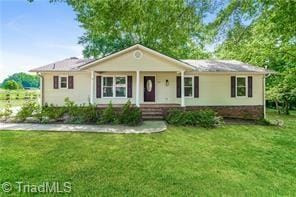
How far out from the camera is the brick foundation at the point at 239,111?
676 inches

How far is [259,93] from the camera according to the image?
57.5 feet

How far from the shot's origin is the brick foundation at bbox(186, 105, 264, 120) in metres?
17.2

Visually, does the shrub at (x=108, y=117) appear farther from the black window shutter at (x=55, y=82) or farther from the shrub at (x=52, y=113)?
the black window shutter at (x=55, y=82)

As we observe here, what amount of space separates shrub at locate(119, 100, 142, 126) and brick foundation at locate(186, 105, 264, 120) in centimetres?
476

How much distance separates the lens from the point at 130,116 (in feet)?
44.1

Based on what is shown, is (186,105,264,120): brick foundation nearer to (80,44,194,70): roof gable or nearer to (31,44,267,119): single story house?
(31,44,267,119): single story house

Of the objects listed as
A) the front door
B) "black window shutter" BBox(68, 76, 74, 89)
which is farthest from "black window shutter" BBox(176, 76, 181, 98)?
"black window shutter" BBox(68, 76, 74, 89)

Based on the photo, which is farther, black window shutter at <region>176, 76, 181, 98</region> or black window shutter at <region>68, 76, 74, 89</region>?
black window shutter at <region>68, 76, 74, 89</region>

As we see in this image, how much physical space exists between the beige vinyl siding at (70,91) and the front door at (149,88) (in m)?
3.76

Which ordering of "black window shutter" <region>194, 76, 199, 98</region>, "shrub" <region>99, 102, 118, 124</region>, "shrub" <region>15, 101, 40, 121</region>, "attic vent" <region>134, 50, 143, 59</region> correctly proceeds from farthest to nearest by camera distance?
"black window shutter" <region>194, 76, 199, 98</region>
"attic vent" <region>134, 50, 143, 59</region>
"shrub" <region>15, 101, 40, 121</region>
"shrub" <region>99, 102, 118, 124</region>

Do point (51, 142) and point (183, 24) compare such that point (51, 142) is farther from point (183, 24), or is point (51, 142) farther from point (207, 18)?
point (207, 18)

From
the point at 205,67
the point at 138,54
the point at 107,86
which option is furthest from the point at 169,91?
the point at 107,86

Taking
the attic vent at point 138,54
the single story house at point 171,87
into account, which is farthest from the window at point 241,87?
the attic vent at point 138,54

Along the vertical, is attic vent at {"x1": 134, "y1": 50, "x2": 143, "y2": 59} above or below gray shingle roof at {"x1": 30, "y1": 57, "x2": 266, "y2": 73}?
above
